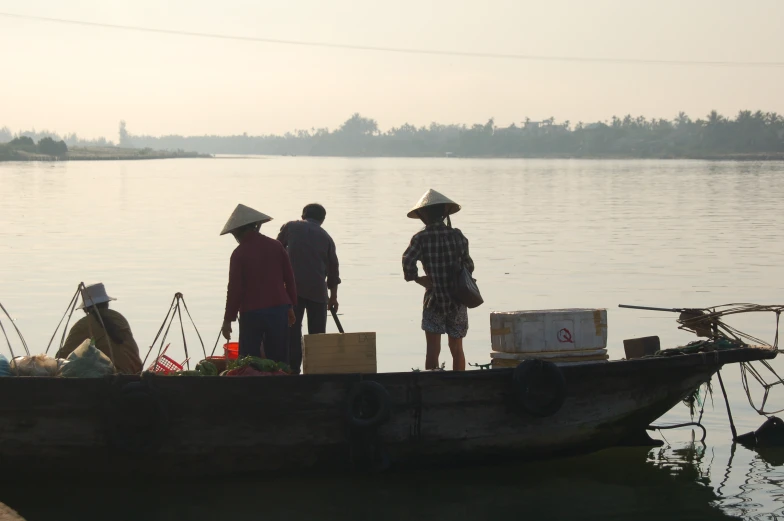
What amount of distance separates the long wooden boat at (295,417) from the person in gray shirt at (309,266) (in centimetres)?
193

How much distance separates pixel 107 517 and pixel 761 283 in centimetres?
1390

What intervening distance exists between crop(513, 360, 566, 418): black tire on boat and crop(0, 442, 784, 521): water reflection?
0.70m

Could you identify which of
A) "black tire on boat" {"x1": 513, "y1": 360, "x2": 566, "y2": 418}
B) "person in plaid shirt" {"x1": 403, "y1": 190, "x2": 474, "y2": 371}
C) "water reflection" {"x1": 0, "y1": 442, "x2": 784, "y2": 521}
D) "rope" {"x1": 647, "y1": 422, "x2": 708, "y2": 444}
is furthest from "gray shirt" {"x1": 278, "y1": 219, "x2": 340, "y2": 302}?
"rope" {"x1": 647, "y1": 422, "x2": 708, "y2": 444}

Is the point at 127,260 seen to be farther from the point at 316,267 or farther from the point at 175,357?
the point at 316,267

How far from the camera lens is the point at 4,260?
22297 millimetres

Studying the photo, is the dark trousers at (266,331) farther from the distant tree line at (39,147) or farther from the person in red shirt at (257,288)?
the distant tree line at (39,147)

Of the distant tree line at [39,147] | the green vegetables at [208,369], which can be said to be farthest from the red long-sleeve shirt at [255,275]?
the distant tree line at [39,147]

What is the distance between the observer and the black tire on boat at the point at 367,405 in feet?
24.8

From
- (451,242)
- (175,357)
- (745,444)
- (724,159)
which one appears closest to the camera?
(451,242)

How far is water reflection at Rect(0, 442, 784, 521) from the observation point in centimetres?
765

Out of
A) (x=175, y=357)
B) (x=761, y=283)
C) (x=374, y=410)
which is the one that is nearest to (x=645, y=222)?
(x=761, y=283)

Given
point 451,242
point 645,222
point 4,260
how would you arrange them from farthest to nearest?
point 645,222 → point 4,260 → point 451,242

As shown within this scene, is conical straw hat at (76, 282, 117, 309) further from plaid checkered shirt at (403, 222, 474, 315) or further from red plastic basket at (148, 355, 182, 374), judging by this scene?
plaid checkered shirt at (403, 222, 474, 315)

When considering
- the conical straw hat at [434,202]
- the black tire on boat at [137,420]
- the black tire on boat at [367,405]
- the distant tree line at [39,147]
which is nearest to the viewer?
the black tire on boat at [137,420]
